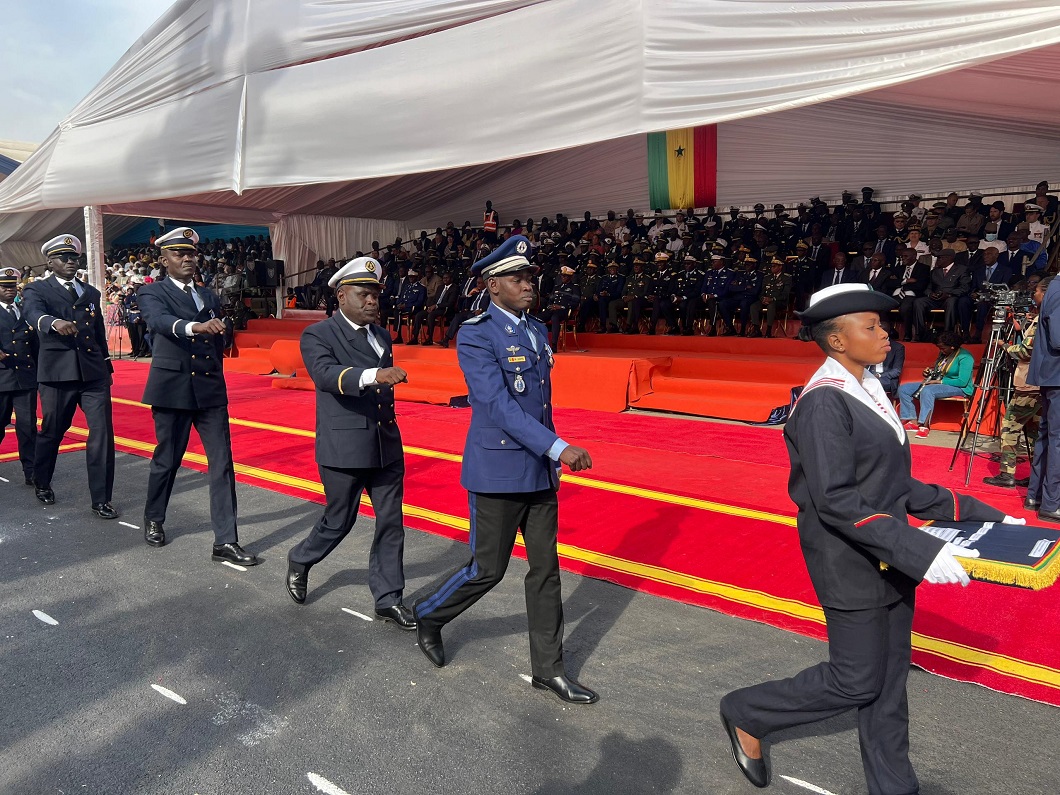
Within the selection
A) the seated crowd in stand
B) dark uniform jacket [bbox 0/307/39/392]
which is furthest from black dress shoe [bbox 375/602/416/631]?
the seated crowd in stand

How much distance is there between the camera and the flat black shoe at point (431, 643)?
3233mm

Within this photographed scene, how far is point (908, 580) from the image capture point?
7.23 ft

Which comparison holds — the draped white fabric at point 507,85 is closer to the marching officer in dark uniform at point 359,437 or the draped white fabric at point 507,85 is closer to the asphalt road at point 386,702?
the marching officer in dark uniform at point 359,437

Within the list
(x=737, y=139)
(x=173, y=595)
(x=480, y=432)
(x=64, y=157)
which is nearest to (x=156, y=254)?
(x=64, y=157)

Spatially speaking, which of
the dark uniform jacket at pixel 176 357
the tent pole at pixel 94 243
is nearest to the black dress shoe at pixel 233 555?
the dark uniform jacket at pixel 176 357

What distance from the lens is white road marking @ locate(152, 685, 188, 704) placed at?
118 inches

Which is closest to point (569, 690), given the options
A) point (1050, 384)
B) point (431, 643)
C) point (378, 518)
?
point (431, 643)

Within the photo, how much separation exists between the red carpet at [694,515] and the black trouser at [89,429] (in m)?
1.26

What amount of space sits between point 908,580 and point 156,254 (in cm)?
2627

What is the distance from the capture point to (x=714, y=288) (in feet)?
38.8

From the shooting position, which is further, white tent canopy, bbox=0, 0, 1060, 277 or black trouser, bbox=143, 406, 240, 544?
white tent canopy, bbox=0, 0, 1060, 277

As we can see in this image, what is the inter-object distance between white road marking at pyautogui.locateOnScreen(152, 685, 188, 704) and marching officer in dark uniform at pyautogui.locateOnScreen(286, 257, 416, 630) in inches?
38.0

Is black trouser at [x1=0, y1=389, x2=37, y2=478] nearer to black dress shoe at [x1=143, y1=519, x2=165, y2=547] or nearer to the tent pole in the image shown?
black dress shoe at [x1=143, y1=519, x2=165, y2=547]

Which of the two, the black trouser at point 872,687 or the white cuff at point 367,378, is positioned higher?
the white cuff at point 367,378
